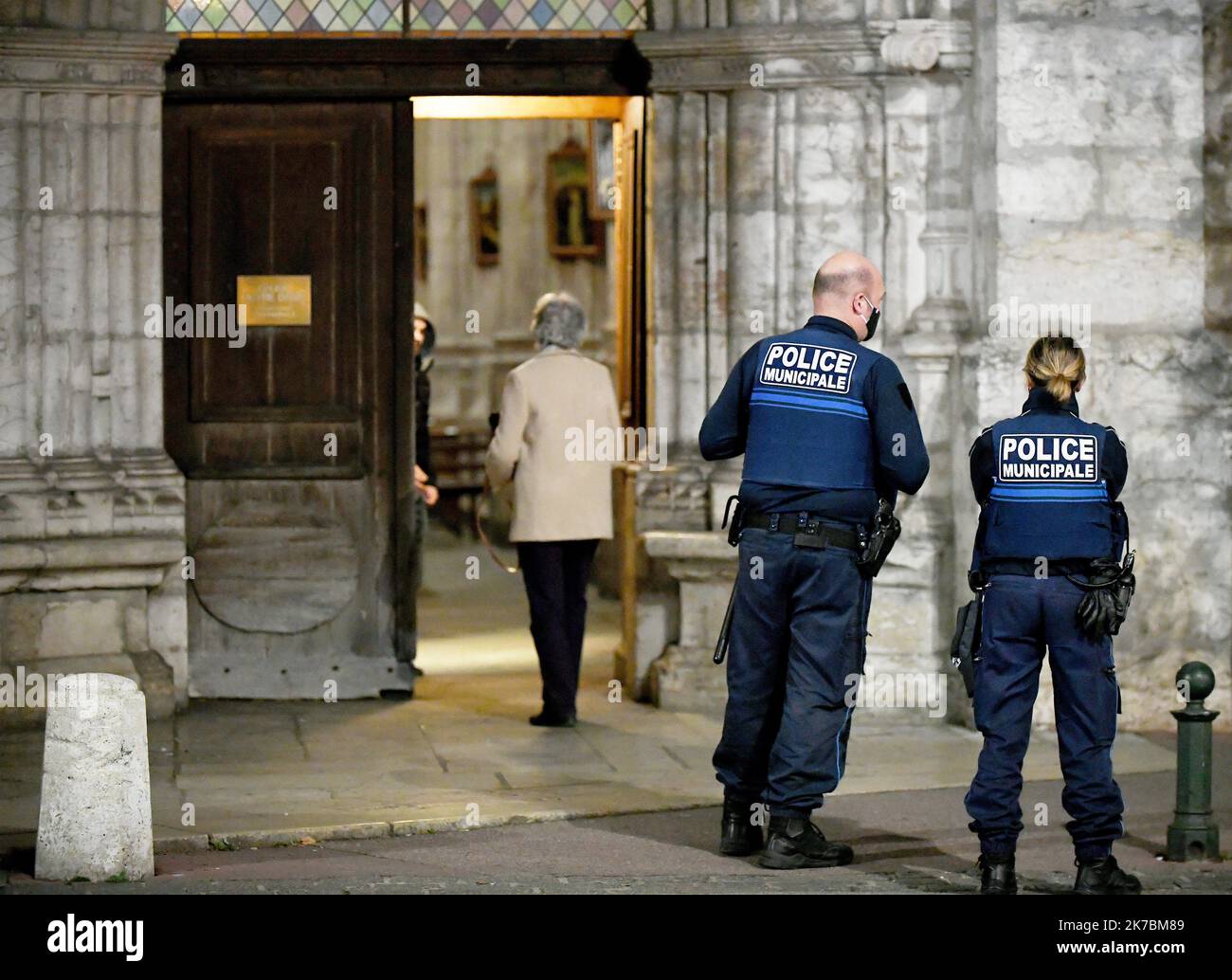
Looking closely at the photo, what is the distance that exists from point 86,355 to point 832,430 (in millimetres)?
4462

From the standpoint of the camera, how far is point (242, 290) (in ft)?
35.1

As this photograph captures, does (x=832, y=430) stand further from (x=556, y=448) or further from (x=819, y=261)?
(x=819, y=261)

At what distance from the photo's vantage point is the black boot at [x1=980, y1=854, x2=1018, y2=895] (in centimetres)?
674

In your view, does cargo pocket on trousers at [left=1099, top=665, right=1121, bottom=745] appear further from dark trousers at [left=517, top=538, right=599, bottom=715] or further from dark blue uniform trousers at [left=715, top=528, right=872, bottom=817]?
dark trousers at [left=517, top=538, right=599, bottom=715]

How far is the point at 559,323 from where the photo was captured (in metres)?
10.3

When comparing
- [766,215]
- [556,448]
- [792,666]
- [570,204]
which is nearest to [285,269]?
[556,448]

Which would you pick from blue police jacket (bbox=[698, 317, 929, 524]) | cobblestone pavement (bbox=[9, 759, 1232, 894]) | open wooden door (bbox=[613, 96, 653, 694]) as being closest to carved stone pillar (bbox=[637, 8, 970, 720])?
open wooden door (bbox=[613, 96, 653, 694])

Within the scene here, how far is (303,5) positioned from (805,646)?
494cm

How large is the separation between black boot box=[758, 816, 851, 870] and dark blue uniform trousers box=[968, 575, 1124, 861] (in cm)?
61

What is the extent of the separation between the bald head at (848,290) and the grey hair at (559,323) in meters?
3.14

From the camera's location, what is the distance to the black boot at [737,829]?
7.38 meters
